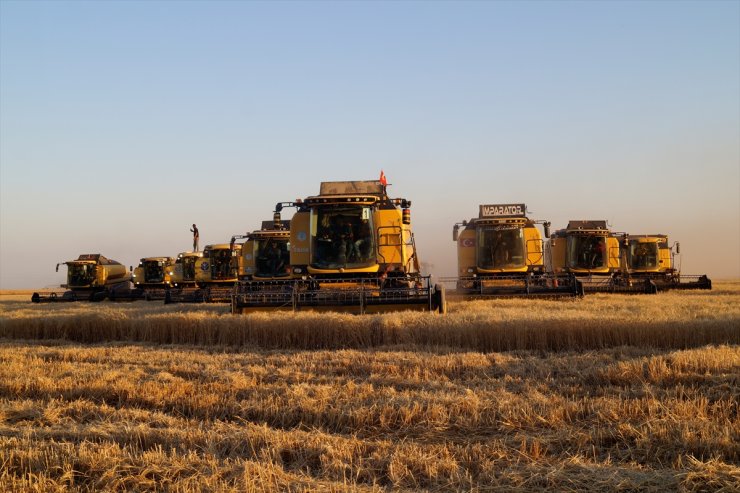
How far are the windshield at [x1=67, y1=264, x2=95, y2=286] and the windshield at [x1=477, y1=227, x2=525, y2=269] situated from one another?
2102 centimetres

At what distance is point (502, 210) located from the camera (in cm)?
2016

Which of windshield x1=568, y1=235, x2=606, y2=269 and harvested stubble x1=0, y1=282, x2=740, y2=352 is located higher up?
windshield x1=568, y1=235, x2=606, y2=269

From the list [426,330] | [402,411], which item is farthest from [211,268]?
[402,411]

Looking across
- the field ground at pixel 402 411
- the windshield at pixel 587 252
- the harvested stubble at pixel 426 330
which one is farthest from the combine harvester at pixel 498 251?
the field ground at pixel 402 411

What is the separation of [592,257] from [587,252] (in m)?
0.25

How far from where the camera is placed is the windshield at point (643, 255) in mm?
26766

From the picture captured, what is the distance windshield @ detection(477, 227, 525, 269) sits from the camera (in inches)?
762

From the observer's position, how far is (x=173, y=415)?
588 cm

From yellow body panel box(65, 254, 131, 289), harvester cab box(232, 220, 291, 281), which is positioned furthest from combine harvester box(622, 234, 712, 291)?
yellow body panel box(65, 254, 131, 289)

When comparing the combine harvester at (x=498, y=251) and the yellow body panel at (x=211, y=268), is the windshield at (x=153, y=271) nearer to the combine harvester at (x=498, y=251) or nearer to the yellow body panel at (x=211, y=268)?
the yellow body panel at (x=211, y=268)

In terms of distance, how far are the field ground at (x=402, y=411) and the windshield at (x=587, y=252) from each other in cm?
1276

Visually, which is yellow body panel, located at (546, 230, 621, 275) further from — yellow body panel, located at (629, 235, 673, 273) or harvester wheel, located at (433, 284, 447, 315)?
harvester wheel, located at (433, 284, 447, 315)

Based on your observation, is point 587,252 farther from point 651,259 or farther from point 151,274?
point 151,274

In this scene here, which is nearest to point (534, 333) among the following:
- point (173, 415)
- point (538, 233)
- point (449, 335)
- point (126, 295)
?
point (449, 335)
